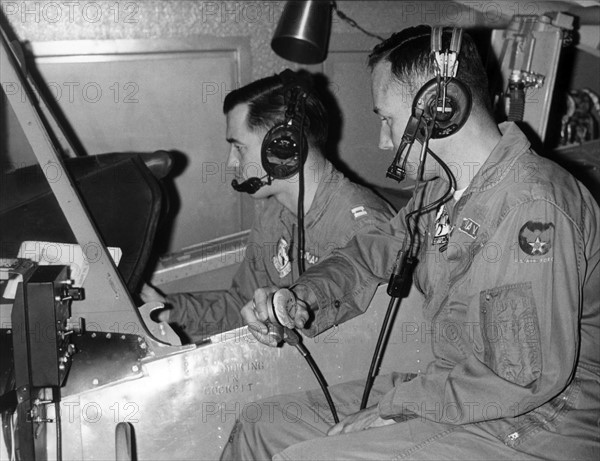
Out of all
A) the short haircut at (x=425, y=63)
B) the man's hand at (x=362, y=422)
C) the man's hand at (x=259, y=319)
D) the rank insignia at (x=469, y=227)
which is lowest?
the man's hand at (x=362, y=422)

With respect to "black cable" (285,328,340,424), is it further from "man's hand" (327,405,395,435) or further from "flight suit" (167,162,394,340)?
"flight suit" (167,162,394,340)

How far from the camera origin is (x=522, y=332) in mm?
958

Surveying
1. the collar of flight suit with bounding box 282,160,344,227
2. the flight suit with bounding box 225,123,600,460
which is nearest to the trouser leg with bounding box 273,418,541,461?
the flight suit with bounding box 225,123,600,460

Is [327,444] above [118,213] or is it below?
below

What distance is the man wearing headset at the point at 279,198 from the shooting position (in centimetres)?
156

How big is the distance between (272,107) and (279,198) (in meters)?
0.24

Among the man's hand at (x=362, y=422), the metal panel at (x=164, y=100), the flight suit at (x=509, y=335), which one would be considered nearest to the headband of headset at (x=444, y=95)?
the flight suit at (x=509, y=335)

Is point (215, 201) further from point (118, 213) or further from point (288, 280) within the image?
point (118, 213)

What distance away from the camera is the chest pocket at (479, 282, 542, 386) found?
3.15 feet

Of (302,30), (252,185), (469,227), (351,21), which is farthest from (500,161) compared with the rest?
(351,21)

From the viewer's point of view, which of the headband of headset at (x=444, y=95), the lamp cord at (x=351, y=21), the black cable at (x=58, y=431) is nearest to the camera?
the headband of headset at (x=444, y=95)

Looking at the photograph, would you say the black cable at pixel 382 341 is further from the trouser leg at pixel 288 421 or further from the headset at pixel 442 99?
the headset at pixel 442 99

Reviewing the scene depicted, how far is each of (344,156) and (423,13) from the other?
27.4 inches

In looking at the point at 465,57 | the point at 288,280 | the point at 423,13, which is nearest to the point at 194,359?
the point at 288,280
